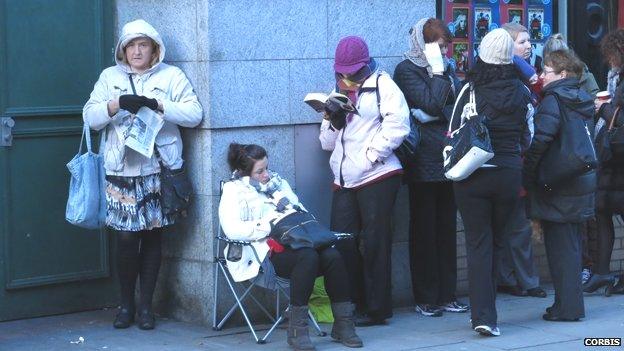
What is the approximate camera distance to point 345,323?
24.5 ft

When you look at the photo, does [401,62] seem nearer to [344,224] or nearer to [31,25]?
[344,224]

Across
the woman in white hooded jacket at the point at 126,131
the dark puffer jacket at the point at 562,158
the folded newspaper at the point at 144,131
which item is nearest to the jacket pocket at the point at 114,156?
the woman in white hooded jacket at the point at 126,131

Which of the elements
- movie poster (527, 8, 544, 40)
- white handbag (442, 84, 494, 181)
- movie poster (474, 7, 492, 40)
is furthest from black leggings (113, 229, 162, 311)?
movie poster (527, 8, 544, 40)

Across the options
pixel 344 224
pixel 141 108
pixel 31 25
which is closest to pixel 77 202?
pixel 141 108

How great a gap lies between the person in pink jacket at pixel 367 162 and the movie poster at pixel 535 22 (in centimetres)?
237

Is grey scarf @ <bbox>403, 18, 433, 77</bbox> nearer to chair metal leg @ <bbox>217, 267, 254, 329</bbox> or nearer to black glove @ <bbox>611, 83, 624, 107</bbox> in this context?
black glove @ <bbox>611, 83, 624, 107</bbox>

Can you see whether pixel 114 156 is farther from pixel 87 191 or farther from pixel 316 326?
pixel 316 326

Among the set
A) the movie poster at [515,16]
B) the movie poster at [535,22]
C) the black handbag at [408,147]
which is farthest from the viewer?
the movie poster at [535,22]

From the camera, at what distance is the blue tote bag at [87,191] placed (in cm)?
777

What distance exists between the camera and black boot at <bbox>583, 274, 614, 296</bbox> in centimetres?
930

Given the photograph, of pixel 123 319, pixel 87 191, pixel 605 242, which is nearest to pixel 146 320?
pixel 123 319

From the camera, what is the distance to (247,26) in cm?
799

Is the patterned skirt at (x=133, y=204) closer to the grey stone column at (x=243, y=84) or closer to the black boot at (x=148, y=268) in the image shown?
the black boot at (x=148, y=268)

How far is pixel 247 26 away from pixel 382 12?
1.15 meters
